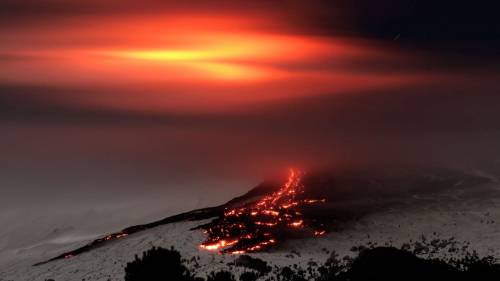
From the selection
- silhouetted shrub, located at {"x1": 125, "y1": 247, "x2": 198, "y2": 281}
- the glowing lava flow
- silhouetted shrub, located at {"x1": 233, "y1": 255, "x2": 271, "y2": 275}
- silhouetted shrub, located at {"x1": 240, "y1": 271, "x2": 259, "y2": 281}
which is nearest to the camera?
silhouetted shrub, located at {"x1": 125, "y1": 247, "x2": 198, "y2": 281}

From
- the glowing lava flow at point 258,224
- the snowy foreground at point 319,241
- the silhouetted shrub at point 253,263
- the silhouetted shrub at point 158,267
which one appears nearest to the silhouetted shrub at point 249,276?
the silhouetted shrub at point 253,263

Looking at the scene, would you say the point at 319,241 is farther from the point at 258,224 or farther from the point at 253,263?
the point at 253,263

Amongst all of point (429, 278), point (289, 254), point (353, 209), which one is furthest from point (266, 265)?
point (353, 209)

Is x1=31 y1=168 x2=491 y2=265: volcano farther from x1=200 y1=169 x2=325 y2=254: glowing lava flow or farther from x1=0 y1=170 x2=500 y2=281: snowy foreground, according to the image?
x1=0 y1=170 x2=500 y2=281: snowy foreground

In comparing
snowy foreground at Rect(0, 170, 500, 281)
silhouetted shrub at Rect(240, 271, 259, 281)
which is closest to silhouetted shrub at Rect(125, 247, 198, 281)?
silhouetted shrub at Rect(240, 271, 259, 281)

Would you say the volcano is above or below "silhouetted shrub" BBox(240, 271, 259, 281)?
above

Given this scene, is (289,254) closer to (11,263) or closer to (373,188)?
(11,263)

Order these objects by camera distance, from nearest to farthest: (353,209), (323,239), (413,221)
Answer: (323,239) < (413,221) < (353,209)
